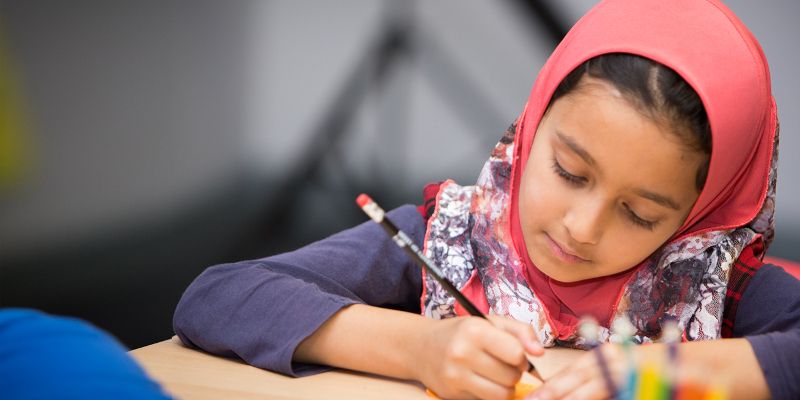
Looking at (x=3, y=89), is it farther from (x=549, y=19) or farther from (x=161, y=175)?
(x=549, y=19)

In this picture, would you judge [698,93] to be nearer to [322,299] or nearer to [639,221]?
[639,221]

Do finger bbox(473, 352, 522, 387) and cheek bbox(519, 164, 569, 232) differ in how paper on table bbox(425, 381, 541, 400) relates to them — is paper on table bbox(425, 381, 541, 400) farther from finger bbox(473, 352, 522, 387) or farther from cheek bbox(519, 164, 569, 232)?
cheek bbox(519, 164, 569, 232)

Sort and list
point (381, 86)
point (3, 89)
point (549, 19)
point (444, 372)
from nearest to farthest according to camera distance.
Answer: point (444, 372)
point (3, 89)
point (549, 19)
point (381, 86)

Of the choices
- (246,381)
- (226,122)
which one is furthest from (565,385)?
(226,122)

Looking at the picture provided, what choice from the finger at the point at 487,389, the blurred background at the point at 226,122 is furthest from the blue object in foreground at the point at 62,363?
the blurred background at the point at 226,122

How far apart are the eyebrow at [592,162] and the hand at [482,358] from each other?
175 mm

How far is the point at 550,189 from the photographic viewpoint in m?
0.74

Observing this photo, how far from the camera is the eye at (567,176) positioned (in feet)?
2.40

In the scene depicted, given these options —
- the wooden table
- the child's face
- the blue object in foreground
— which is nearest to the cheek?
the child's face

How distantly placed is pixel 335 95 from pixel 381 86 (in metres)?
0.13

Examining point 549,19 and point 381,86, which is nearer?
point 549,19

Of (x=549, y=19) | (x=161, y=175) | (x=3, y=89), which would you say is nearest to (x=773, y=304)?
(x=3, y=89)

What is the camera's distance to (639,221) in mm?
749

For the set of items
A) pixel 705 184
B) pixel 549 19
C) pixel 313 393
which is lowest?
pixel 313 393
